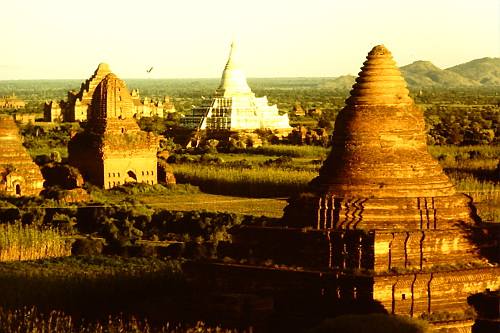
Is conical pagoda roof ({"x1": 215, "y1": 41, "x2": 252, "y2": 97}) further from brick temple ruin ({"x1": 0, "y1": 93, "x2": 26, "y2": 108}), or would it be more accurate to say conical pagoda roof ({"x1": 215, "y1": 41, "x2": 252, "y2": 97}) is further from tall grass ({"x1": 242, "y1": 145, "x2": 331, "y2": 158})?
brick temple ruin ({"x1": 0, "y1": 93, "x2": 26, "y2": 108})

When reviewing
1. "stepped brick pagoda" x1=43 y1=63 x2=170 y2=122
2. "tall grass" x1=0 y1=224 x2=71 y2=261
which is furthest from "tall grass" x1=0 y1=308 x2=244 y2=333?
"stepped brick pagoda" x1=43 y1=63 x2=170 y2=122

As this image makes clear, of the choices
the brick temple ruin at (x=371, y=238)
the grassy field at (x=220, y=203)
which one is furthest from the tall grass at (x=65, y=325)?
the grassy field at (x=220, y=203)

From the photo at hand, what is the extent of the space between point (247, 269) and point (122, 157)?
940 inches

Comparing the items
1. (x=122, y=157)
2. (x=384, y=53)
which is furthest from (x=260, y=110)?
(x=384, y=53)

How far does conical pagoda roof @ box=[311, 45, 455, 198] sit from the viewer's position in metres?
24.6

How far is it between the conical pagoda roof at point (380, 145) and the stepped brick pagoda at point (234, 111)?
57707mm

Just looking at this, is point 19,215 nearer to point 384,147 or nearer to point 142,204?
point 142,204

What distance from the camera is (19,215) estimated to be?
38562mm

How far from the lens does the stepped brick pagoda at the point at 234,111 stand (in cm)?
8431

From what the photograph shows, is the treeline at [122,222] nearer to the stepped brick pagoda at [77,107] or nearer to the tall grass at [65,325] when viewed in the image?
the tall grass at [65,325]

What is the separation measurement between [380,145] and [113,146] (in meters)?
23.4

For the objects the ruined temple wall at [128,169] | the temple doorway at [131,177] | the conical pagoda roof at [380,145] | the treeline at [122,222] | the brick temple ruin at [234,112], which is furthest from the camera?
the brick temple ruin at [234,112]

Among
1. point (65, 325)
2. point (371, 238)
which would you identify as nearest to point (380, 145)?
point (371, 238)

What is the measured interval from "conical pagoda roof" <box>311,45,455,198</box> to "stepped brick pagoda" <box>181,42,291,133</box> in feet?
189
